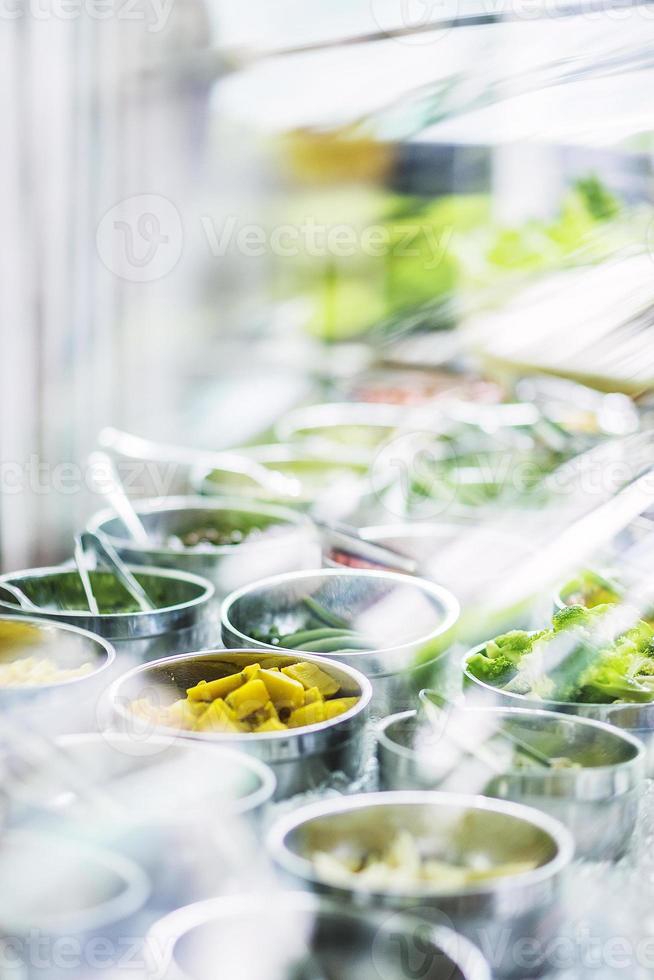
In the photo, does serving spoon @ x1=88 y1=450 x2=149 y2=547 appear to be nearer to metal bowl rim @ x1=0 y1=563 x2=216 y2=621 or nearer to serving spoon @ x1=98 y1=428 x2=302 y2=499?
metal bowl rim @ x1=0 y1=563 x2=216 y2=621

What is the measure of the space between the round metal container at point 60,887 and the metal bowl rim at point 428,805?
0.13m

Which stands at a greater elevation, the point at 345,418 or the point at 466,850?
the point at 345,418

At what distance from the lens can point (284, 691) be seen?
1111 mm

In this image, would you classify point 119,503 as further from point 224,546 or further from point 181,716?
point 181,716

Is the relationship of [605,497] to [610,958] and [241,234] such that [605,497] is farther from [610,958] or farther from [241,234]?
[241,234]

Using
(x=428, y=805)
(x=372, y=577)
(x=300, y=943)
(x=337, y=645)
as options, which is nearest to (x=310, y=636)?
(x=337, y=645)

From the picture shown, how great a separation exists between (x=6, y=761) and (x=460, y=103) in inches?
50.0

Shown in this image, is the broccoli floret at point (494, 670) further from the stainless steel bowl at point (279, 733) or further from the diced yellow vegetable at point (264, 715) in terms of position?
the diced yellow vegetable at point (264, 715)

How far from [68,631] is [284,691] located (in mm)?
333

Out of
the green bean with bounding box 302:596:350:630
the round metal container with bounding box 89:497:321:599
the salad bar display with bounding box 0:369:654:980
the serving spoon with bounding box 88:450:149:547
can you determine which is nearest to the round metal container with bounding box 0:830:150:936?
the salad bar display with bounding box 0:369:654:980

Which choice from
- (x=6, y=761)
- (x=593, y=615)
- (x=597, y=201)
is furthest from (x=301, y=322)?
(x=6, y=761)

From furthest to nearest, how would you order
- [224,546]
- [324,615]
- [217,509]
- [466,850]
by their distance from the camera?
[217,509] < [224,546] < [324,615] < [466,850]

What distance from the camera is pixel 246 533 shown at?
75.0 inches

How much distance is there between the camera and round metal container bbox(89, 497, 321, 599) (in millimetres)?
1610
